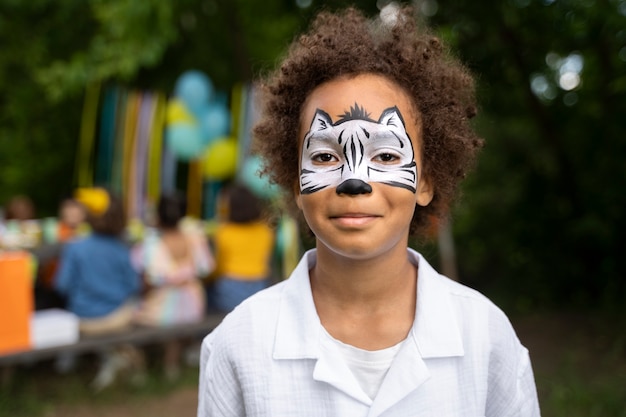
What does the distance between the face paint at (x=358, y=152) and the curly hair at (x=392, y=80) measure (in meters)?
0.10

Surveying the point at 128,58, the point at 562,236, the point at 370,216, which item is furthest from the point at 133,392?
the point at 562,236

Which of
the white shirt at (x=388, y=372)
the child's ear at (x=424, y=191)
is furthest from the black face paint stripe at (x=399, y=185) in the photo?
the white shirt at (x=388, y=372)

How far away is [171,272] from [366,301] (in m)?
3.55

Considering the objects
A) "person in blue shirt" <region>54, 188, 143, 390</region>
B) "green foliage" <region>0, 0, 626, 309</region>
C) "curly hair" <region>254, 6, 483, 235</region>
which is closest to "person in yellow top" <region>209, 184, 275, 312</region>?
"person in blue shirt" <region>54, 188, 143, 390</region>

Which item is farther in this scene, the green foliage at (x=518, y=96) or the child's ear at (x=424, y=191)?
the green foliage at (x=518, y=96)

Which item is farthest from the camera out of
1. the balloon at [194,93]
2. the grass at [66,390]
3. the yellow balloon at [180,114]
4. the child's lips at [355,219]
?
the yellow balloon at [180,114]

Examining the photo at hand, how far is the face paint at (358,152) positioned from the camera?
1.50m

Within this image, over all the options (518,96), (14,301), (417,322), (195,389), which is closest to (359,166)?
(417,322)

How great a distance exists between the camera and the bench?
4.23 metres

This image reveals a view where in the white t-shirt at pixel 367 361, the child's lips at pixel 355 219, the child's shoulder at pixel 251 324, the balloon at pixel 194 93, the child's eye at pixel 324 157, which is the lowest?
the white t-shirt at pixel 367 361

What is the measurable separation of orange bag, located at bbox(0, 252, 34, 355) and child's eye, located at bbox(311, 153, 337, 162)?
3.23 metres

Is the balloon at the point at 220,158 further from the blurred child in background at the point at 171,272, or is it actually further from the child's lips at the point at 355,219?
the child's lips at the point at 355,219

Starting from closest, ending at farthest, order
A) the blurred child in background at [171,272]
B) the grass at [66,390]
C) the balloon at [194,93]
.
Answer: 1. the grass at [66,390]
2. the blurred child in background at [171,272]
3. the balloon at [194,93]

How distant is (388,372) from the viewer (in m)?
1.47
